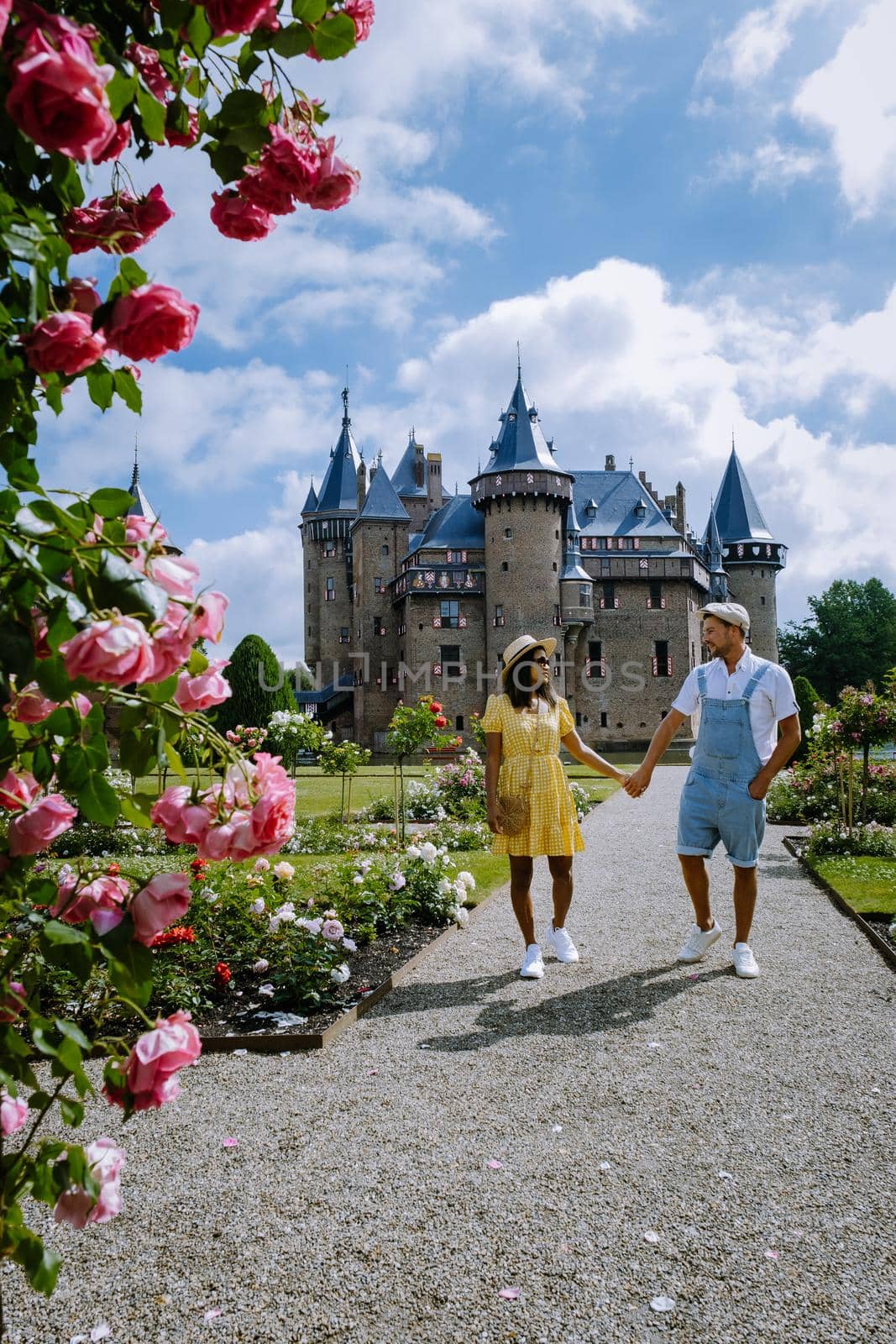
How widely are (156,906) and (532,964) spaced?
486 centimetres

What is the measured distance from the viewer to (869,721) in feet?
41.9

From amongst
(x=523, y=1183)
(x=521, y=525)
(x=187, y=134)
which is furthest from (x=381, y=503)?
(x=187, y=134)

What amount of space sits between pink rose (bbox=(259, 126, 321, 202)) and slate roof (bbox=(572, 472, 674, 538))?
168 ft

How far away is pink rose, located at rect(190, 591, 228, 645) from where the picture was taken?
1384 millimetres

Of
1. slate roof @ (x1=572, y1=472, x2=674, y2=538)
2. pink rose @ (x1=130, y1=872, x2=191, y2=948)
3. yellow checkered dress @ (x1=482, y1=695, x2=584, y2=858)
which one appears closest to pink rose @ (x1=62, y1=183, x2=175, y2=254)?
pink rose @ (x1=130, y1=872, x2=191, y2=948)

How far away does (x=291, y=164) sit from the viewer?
162cm

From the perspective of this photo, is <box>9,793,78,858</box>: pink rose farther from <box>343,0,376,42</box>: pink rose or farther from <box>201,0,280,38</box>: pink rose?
<box>343,0,376,42</box>: pink rose

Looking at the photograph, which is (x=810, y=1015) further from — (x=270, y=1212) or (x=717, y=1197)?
(x=270, y=1212)

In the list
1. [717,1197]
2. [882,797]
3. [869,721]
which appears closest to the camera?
[717,1197]

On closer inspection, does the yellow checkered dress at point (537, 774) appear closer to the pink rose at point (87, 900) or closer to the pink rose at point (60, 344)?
the pink rose at point (87, 900)

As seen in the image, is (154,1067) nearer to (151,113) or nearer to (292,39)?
(151,113)

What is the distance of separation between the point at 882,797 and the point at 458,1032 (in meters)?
12.7

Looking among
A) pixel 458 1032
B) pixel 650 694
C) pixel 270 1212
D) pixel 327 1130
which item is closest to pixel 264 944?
pixel 458 1032

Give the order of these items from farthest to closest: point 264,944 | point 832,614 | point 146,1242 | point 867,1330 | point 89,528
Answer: point 832,614
point 264,944
point 146,1242
point 867,1330
point 89,528
